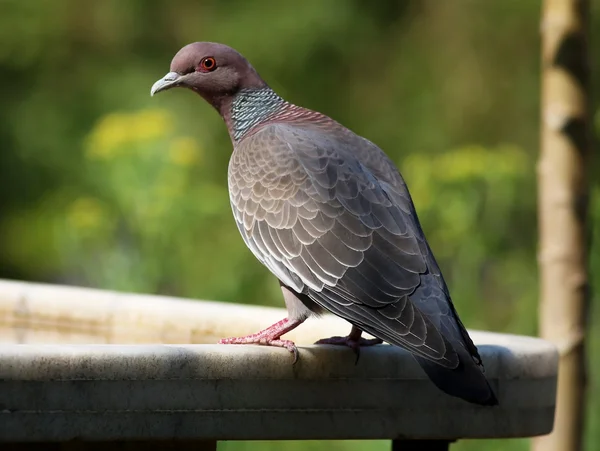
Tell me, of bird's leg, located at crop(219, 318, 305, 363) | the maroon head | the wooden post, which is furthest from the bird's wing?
the wooden post

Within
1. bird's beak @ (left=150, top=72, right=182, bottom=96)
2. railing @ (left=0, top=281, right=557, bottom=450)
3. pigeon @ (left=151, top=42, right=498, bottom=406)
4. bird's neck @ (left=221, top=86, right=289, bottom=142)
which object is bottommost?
railing @ (left=0, top=281, right=557, bottom=450)

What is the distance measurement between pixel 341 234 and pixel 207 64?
3.74ft

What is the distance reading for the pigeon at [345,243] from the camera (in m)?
2.73

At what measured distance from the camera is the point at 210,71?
12.9ft

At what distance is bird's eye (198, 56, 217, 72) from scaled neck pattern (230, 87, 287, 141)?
13 cm

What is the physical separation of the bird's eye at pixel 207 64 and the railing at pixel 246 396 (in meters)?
1.01

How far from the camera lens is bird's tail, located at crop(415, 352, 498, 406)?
2.50 m

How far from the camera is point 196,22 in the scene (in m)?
7.54

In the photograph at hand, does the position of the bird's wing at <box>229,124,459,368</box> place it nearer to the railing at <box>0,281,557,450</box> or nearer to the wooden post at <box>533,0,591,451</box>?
the railing at <box>0,281,557,450</box>

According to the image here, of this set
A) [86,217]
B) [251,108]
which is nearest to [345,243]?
[251,108]

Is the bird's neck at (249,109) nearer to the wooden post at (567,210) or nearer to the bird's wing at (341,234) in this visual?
the bird's wing at (341,234)

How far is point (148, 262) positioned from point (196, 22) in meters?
2.51

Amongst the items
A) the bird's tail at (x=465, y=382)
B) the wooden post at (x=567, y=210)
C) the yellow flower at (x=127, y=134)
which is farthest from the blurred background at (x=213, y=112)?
the bird's tail at (x=465, y=382)

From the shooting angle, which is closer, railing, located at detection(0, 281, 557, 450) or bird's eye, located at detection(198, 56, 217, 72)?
railing, located at detection(0, 281, 557, 450)
